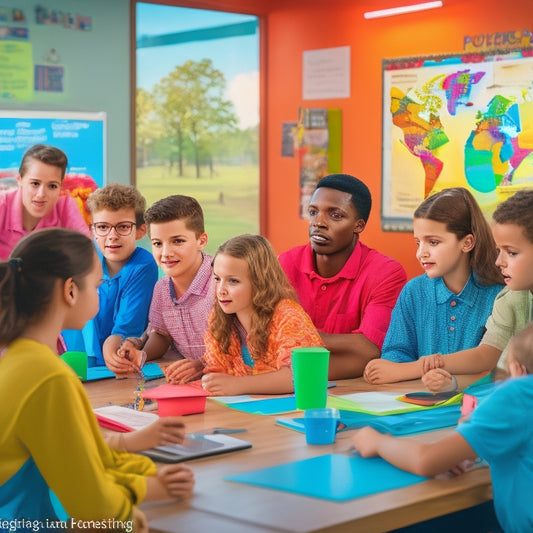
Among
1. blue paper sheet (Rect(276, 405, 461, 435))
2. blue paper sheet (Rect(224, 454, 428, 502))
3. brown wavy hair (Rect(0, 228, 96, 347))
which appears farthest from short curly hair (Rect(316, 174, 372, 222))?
brown wavy hair (Rect(0, 228, 96, 347))

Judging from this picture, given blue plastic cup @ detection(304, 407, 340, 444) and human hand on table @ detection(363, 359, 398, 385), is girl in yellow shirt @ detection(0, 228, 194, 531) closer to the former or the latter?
blue plastic cup @ detection(304, 407, 340, 444)

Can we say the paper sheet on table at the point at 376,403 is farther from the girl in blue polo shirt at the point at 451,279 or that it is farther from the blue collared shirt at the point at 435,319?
the blue collared shirt at the point at 435,319

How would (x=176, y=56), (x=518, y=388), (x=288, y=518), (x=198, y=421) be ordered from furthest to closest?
(x=176, y=56) < (x=198, y=421) < (x=518, y=388) < (x=288, y=518)

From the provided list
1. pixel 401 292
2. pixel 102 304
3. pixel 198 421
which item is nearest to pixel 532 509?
pixel 198 421

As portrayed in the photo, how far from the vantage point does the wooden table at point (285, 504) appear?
1.52 metres

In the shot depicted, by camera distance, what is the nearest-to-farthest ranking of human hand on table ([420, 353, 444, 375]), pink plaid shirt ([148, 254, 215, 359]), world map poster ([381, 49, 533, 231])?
human hand on table ([420, 353, 444, 375])
pink plaid shirt ([148, 254, 215, 359])
world map poster ([381, 49, 533, 231])

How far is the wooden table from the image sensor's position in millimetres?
1521

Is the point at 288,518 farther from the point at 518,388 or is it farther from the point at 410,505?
the point at 518,388

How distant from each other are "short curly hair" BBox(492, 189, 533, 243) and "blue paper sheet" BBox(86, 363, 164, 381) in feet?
3.57

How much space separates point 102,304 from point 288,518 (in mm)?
1876

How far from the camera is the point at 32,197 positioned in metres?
4.25

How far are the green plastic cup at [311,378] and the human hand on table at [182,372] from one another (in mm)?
480

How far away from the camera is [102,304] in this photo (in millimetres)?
3291

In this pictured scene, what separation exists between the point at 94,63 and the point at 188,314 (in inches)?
109
